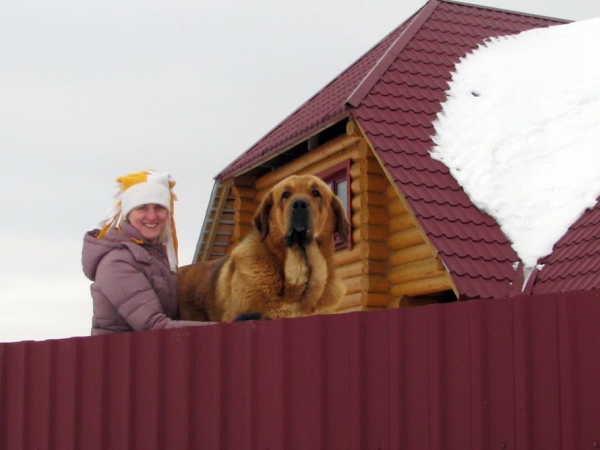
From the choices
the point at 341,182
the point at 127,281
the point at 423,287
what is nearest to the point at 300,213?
the point at 127,281

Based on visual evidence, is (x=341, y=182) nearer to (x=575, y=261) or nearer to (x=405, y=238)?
(x=405, y=238)

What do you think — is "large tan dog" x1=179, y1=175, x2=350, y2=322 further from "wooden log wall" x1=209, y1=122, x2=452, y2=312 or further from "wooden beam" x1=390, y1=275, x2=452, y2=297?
"wooden log wall" x1=209, y1=122, x2=452, y2=312

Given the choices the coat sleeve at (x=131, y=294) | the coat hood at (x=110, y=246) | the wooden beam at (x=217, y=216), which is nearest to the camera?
the coat sleeve at (x=131, y=294)

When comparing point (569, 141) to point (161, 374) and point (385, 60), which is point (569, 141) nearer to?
point (385, 60)

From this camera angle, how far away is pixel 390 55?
1559 cm

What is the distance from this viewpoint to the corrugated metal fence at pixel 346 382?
14.7 feet

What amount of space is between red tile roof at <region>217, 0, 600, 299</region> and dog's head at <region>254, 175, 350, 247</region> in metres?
4.06

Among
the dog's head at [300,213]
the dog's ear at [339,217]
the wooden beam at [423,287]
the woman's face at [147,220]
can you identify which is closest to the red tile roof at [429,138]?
the wooden beam at [423,287]

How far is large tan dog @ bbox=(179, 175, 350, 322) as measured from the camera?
7.55 metres

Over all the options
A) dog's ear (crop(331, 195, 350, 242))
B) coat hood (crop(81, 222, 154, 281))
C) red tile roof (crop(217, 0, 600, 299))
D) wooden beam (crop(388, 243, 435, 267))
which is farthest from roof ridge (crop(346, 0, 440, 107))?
coat hood (crop(81, 222, 154, 281))

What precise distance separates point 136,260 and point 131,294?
25 cm

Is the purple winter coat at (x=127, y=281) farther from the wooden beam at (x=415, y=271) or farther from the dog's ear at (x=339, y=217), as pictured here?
the wooden beam at (x=415, y=271)

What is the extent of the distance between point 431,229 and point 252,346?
705 cm

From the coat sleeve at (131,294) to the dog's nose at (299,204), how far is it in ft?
5.24
